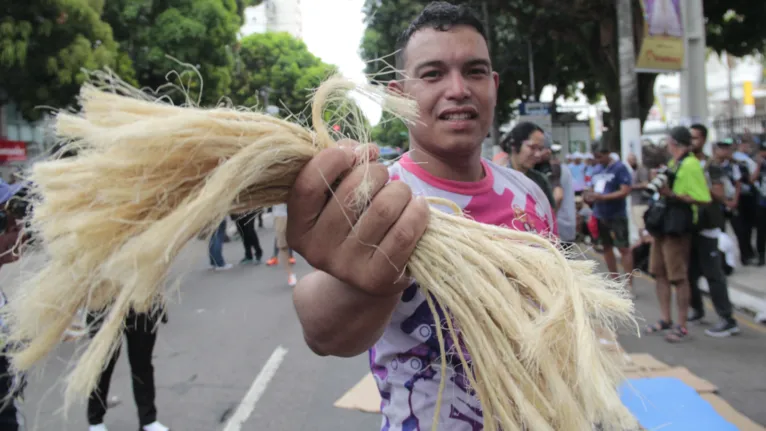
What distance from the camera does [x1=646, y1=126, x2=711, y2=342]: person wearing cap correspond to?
5.20 m

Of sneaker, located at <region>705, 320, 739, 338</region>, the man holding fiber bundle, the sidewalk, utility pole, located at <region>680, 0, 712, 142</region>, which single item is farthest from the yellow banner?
the man holding fiber bundle

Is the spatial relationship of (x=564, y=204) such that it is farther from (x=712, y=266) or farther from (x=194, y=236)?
(x=194, y=236)

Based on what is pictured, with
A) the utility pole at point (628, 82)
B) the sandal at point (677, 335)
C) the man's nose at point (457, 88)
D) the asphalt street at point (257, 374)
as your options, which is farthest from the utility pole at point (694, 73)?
the man's nose at point (457, 88)

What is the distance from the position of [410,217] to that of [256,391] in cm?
387

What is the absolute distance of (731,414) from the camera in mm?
3512

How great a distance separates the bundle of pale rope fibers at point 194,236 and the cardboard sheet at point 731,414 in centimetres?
295

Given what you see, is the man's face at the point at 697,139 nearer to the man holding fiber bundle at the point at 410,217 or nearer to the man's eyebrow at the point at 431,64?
the man holding fiber bundle at the point at 410,217

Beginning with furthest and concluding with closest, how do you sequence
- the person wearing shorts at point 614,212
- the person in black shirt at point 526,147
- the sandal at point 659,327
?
the person wearing shorts at point 614,212 → the sandal at point 659,327 → the person in black shirt at point 526,147

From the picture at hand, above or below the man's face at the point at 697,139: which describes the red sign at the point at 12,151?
above

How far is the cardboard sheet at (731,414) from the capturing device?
3.38 meters

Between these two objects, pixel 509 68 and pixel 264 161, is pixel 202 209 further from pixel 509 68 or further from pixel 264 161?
pixel 509 68

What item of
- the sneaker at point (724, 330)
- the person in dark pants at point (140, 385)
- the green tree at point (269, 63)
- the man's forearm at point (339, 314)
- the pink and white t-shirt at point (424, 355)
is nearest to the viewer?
the man's forearm at point (339, 314)

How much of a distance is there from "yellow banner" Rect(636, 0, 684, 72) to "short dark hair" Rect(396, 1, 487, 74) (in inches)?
387

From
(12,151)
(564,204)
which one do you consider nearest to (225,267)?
(564,204)
